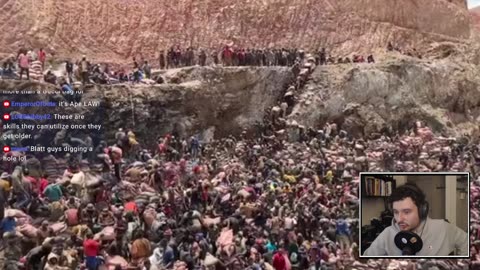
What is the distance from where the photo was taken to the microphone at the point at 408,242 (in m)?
10.2

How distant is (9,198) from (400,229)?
4959 mm

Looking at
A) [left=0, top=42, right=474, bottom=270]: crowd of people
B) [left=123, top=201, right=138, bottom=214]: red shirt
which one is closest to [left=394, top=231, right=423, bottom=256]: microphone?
[left=0, top=42, right=474, bottom=270]: crowd of people

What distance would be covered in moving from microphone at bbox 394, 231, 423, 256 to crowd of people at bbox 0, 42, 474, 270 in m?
0.16

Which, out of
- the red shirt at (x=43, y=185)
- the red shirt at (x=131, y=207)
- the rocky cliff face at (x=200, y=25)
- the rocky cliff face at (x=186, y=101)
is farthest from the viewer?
the rocky cliff face at (x=200, y=25)

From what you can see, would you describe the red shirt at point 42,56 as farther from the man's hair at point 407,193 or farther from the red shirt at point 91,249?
the man's hair at point 407,193

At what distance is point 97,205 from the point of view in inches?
384

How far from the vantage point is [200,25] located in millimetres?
11633

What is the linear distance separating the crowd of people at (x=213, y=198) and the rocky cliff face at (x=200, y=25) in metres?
1.55

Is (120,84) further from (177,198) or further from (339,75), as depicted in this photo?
(339,75)

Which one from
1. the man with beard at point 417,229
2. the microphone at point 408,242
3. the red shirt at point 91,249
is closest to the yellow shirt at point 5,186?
the red shirt at point 91,249

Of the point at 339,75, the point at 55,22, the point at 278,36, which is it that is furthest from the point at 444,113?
the point at 55,22

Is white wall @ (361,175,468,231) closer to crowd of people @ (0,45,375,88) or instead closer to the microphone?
the microphone

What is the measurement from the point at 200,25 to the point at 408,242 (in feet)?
14.3

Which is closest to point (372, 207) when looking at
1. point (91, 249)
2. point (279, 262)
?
point (279, 262)
